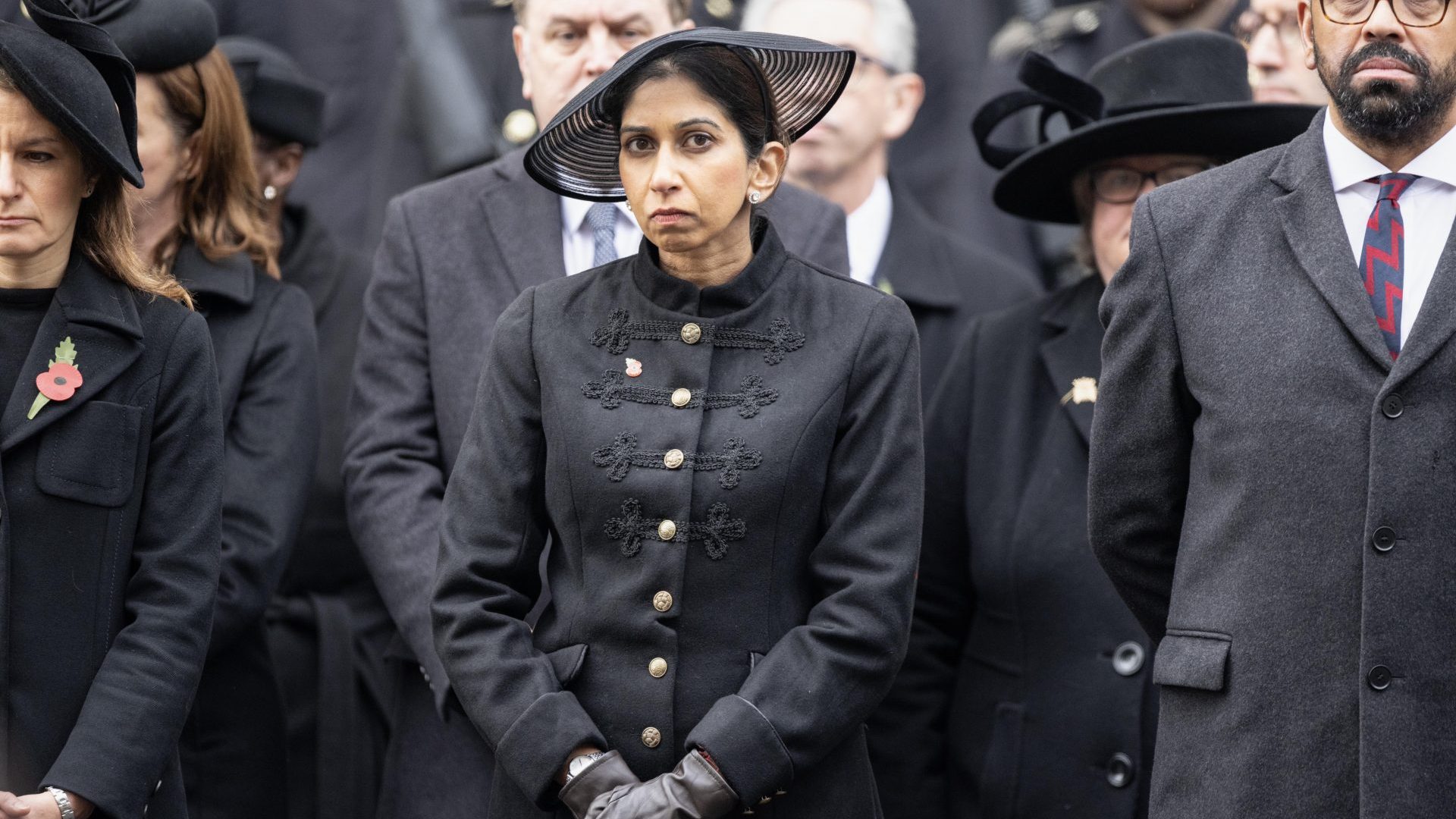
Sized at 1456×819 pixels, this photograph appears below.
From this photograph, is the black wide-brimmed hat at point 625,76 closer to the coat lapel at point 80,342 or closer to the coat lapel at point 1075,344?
the coat lapel at point 80,342

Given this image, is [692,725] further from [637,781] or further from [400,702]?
[400,702]

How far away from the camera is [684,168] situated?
3.55 metres

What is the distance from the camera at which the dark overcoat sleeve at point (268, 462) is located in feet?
14.0

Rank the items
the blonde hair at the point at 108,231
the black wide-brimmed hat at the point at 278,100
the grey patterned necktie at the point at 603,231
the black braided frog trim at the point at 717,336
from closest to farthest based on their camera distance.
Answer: the black braided frog trim at the point at 717,336, the blonde hair at the point at 108,231, the grey patterned necktie at the point at 603,231, the black wide-brimmed hat at the point at 278,100

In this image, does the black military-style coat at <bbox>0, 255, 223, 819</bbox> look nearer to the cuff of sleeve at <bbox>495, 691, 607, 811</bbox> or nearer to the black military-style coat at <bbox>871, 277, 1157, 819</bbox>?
the cuff of sleeve at <bbox>495, 691, 607, 811</bbox>

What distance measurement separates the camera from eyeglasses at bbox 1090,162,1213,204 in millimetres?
4703

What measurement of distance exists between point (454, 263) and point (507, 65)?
2.05m

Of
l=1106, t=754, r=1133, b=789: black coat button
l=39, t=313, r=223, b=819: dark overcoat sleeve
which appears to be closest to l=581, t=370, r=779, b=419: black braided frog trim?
l=39, t=313, r=223, b=819: dark overcoat sleeve

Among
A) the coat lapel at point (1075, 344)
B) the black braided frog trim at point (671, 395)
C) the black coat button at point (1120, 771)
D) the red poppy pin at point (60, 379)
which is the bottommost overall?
the black coat button at point (1120, 771)

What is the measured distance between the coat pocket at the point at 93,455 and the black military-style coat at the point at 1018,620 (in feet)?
6.46

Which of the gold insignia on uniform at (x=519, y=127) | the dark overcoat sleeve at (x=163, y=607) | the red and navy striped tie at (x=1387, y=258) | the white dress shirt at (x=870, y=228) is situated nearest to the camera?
the red and navy striped tie at (x=1387, y=258)

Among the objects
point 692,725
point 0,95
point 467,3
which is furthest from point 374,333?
point 467,3

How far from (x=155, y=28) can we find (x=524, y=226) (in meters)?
0.92

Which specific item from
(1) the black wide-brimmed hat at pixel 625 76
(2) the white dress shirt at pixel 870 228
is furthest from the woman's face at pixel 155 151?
(2) the white dress shirt at pixel 870 228
